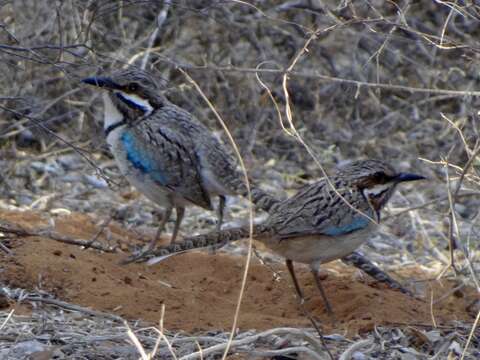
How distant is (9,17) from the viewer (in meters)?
9.09

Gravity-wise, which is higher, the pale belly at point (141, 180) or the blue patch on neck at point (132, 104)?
the blue patch on neck at point (132, 104)

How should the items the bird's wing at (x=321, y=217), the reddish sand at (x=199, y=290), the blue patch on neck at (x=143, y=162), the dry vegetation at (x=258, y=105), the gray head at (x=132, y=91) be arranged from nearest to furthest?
the reddish sand at (x=199, y=290)
the bird's wing at (x=321, y=217)
the blue patch on neck at (x=143, y=162)
the gray head at (x=132, y=91)
the dry vegetation at (x=258, y=105)

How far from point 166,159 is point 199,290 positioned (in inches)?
45.6

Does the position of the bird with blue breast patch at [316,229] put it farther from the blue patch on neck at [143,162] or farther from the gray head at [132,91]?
the gray head at [132,91]

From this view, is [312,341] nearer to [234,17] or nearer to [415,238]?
[415,238]

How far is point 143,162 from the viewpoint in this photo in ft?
24.7

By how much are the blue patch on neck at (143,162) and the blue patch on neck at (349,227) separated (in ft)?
5.19

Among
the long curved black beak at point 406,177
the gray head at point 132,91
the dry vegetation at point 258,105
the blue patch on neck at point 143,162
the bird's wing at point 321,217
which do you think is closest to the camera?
the bird's wing at point 321,217

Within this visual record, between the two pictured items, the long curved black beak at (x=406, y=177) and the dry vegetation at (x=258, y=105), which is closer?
the long curved black beak at (x=406, y=177)

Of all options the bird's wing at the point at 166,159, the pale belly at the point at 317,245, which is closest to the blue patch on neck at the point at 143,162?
the bird's wing at the point at 166,159

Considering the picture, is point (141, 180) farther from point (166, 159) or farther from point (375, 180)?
point (375, 180)

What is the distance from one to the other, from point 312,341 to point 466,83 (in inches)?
271

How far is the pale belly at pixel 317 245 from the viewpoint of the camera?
6391 mm

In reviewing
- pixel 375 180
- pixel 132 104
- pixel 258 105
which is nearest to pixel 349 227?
pixel 375 180
